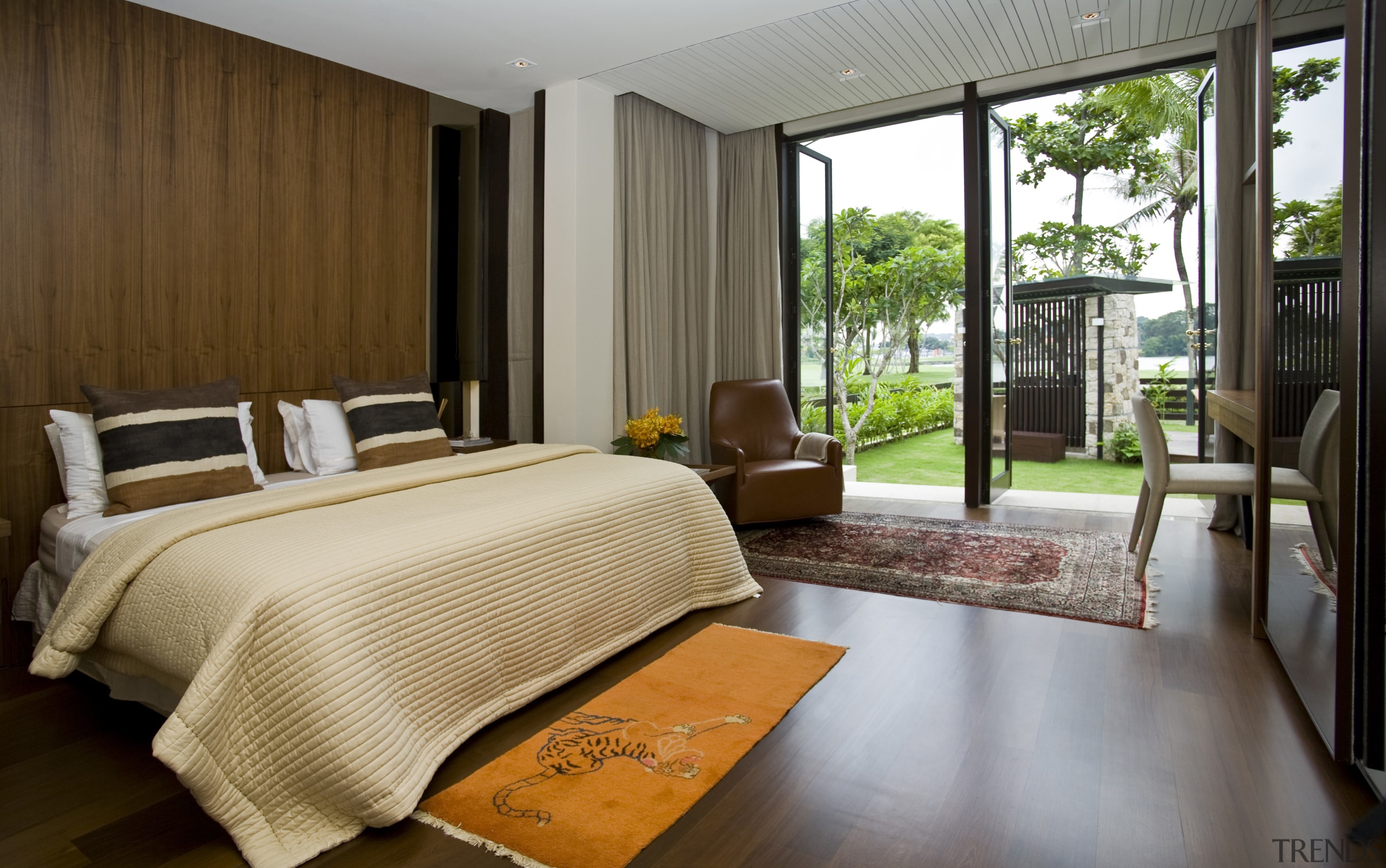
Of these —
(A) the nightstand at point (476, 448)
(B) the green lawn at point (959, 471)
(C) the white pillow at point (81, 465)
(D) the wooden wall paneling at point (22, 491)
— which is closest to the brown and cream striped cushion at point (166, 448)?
(C) the white pillow at point (81, 465)

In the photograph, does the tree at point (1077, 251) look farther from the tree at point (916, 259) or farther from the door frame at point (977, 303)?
the door frame at point (977, 303)

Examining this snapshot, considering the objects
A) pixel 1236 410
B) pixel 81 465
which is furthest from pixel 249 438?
pixel 1236 410

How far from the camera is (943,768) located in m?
1.92

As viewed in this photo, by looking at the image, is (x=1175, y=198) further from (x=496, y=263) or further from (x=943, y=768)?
(x=943, y=768)

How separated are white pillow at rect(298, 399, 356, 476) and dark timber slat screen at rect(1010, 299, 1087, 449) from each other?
6.43 meters

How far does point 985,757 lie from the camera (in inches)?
77.4

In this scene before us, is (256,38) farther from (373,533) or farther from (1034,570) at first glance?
(1034,570)

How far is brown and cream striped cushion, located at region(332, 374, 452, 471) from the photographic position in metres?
3.46

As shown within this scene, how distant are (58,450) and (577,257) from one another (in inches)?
99.2

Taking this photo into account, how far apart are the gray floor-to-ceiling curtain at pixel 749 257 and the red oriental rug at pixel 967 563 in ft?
4.88

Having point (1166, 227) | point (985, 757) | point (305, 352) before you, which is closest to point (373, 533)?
point (985, 757)

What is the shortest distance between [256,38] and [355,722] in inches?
130

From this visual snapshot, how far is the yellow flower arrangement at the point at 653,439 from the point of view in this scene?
4461mm

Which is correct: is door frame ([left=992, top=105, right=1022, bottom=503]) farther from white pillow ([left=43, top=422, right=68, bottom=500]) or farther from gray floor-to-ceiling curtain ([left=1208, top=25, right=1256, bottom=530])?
white pillow ([left=43, top=422, right=68, bottom=500])
